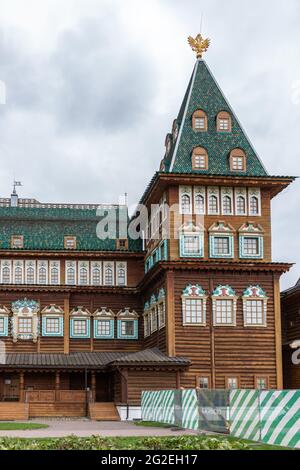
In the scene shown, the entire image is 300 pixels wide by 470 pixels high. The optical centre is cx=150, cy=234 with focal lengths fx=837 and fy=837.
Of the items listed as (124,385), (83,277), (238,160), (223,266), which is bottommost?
(124,385)

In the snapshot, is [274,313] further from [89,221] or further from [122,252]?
[89,221]

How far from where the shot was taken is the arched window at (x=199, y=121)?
154 ft

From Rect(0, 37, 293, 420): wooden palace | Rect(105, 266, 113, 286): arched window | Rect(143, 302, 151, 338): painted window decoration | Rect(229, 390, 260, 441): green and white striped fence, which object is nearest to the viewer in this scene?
Rect(229, 390, 260, 441): green and white striped fence

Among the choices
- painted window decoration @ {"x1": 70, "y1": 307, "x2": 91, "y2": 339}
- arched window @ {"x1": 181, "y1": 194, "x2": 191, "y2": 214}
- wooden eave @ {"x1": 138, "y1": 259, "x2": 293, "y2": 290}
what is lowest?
painted window decoration @ {"x1": 70, "y1": 307, "x2": 91, "y2": 339}

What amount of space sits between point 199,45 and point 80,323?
18291 mm

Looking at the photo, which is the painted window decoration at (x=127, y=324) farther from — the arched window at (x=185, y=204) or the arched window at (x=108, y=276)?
the arched window at (x=185, y=204)

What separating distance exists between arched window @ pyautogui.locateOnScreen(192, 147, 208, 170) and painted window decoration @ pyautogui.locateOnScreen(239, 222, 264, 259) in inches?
155

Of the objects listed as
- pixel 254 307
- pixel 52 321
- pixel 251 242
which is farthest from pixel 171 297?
pixel 52 321

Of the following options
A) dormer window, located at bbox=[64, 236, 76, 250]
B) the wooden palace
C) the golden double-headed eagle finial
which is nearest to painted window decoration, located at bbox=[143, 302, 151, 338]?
the wooden palace

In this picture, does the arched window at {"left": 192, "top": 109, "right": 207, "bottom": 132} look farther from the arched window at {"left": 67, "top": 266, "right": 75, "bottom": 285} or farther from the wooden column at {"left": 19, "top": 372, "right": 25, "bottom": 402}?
the wooden column at {"left": 19, "top": 372, "right": 25, "bottom": 402}

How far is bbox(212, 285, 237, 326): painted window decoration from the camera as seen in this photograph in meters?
43.8

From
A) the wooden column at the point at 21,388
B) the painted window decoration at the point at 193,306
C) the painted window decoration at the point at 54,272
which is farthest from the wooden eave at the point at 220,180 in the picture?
the wooden column at the point at 21,388

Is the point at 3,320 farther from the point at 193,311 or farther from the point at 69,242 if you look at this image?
the point at 193,311

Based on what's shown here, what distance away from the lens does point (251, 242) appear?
1781 inches
